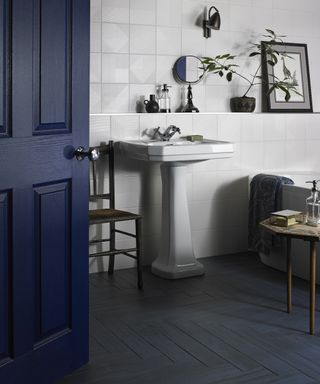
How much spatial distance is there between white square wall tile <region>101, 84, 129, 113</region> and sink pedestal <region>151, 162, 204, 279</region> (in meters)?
0.57

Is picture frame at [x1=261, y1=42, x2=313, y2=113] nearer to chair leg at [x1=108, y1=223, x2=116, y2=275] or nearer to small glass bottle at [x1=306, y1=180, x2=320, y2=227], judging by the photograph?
chair leg at [x1=108, y1=223, x2=116, y2=275]

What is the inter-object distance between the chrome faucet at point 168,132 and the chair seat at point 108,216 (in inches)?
27.3

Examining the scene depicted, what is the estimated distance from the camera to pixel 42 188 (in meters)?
2.65

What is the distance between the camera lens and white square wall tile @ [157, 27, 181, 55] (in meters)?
4.89

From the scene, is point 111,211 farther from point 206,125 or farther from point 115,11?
point 115,11

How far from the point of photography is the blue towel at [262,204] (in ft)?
15.6

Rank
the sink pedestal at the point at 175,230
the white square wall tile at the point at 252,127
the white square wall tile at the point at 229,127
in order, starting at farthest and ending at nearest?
the white square wall tile at the point at 252,127, the white square wall tile at the point at 229,127, the sink pedestal at the point at 175,230

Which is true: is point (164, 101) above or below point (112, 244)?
above

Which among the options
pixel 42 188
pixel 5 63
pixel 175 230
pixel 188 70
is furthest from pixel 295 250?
pixel 5 63

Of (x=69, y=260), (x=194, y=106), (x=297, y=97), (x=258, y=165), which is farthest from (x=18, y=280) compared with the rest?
(x=297, y=97)

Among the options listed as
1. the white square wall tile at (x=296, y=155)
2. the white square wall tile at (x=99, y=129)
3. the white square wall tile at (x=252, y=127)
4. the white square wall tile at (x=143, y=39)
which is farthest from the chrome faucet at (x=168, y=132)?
the white square wall tile at (x=296, y=155)

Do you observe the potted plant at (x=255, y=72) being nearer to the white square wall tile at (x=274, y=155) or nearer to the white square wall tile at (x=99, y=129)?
the white square wall tile at (x=274, y=155)

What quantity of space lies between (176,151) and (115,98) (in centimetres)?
81

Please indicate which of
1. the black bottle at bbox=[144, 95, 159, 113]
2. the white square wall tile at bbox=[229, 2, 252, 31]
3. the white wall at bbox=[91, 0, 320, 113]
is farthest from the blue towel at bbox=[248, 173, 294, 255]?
the white square wall tile at bbox=[229, 2, 252, 31]
